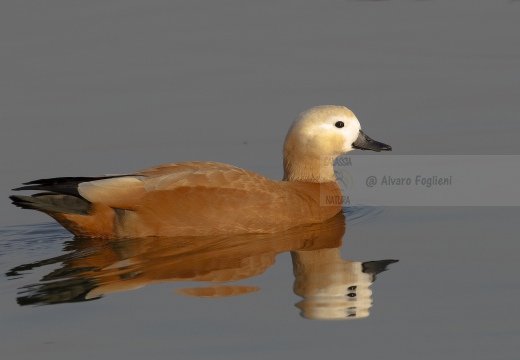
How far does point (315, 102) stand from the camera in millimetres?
14641

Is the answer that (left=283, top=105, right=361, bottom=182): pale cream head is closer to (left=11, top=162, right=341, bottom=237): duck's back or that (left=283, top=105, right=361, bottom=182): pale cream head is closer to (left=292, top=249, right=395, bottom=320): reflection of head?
(left=11, top=162, right=341, bottom=237): duck's back

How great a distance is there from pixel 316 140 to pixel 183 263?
271 cm

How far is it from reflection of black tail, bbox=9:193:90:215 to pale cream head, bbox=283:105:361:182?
7.97ft

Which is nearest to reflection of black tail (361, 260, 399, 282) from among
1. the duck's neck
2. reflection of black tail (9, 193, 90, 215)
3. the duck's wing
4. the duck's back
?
the duck's back

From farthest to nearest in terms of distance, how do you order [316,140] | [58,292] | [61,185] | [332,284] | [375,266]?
[316,140]
[61,185]
[375,266]
[332,284]
[58,292]

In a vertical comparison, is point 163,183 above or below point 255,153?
below

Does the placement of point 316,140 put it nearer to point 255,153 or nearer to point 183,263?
point 255,153

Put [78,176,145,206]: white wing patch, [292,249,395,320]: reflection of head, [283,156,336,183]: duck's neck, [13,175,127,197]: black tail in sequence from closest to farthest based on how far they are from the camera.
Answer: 1. [292,249,395,320]: reflection of head
2. [13,175,127,197]: black tail
3. [78,176,145,206]: white wing patch
4. [283,156,336,183]: duck's neck

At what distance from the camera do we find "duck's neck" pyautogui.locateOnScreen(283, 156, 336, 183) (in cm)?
1201

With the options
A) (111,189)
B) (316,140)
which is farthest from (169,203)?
(316,140)

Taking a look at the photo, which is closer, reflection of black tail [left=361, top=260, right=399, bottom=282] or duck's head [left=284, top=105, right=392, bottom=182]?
reflection of black tail [left=361, top=260, right=399, bottom=282]

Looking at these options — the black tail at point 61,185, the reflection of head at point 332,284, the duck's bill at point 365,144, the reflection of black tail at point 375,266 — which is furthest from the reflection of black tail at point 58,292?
the duck's bill at point 365,144

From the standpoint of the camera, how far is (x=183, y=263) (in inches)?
388

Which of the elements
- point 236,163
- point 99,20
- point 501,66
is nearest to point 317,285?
point 236,163
